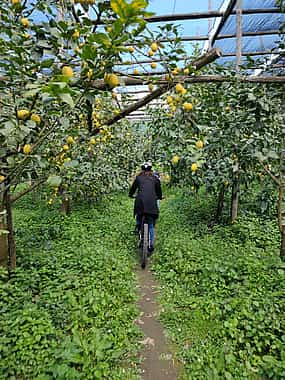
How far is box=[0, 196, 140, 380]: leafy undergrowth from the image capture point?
1624mm

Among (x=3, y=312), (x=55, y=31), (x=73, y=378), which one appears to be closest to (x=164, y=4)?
(x=55, y=31)

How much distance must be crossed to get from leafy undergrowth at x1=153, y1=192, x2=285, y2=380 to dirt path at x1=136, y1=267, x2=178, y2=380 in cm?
7

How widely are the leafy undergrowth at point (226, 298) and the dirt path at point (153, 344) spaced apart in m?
0.07

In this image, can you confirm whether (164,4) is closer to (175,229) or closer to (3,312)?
(175,229)

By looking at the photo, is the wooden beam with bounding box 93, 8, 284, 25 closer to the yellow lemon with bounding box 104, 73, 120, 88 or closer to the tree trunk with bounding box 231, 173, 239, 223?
the tree trunk with bounding box 231, 173, 239, 223

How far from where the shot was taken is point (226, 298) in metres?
2.26

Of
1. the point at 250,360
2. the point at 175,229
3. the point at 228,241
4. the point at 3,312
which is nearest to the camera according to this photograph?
the point at 250,360

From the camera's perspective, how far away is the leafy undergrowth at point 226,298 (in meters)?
1.72

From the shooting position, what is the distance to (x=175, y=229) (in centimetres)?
402

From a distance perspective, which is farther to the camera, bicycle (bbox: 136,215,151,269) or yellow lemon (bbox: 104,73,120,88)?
bicycle (bbox: 136,215,151,269)

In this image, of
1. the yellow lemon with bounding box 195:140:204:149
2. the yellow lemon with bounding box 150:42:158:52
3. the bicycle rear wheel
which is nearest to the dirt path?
the bicycle rear wheel

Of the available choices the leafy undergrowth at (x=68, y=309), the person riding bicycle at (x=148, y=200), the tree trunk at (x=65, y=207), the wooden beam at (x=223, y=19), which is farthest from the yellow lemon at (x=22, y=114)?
the tree trunk at (x=65, y=207)

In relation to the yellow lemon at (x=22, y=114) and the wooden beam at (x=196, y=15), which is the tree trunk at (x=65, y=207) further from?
the yellow lemon at (x=22, y=114)

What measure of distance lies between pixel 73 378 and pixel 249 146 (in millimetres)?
1869
